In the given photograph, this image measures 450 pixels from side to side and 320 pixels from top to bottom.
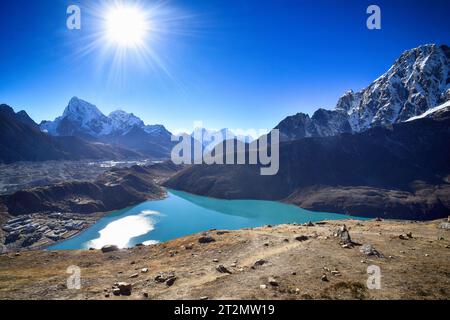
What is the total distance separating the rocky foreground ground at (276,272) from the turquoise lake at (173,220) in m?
85.4

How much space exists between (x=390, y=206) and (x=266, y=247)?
181268mm

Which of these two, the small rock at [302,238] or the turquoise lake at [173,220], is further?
the turquoise lake at [173,220]

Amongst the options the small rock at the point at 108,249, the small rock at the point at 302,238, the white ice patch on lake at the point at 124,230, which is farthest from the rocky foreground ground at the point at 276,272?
the white ice patch on lake at the point at 124,230

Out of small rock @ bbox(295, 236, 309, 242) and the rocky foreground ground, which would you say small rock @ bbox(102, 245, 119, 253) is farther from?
small rock @ bbox(295, 236, 309, 242)

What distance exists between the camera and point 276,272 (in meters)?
21.2

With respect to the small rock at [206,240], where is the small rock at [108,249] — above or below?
below

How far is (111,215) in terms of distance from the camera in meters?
162

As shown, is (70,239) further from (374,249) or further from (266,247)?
(374,249)

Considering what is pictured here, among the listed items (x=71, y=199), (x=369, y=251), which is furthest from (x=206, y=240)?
(x=71, y=199)

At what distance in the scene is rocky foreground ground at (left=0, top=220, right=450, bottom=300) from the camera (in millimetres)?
17688

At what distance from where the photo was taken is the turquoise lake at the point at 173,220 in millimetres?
115875

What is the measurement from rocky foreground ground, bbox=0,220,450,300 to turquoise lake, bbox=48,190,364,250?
8540 cm

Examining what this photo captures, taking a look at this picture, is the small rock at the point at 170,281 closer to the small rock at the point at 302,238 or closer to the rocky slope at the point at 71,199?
the small rock at the point at 302,238
